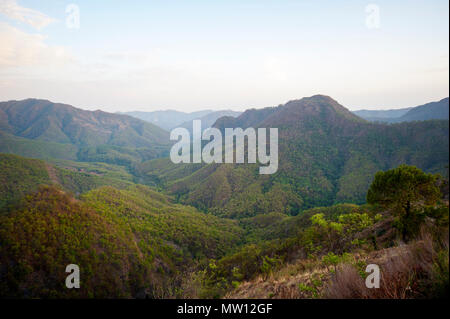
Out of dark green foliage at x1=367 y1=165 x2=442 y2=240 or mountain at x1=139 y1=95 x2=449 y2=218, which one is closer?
dark green foliage at x1=367 y1=165 x2=442 y2=240

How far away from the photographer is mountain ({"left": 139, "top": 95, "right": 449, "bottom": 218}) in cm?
8131

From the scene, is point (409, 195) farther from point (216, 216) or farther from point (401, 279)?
point (216, 216)

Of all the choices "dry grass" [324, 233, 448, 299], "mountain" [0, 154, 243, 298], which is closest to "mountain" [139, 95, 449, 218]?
"mountain" [0, 154, 243, 298]

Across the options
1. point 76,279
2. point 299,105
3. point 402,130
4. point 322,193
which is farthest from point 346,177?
point 76,279

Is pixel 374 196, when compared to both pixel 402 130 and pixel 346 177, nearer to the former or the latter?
pixel 346 177

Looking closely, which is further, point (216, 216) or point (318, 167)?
point (318, 167)

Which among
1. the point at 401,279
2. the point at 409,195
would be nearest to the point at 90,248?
the point at 401,279

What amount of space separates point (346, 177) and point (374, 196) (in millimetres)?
96462

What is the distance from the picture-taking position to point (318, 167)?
105 meters

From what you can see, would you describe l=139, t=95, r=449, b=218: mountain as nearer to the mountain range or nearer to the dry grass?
the mountain range

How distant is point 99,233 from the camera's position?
95.0 feet

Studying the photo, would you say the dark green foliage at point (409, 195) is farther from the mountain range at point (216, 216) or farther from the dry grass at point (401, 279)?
the dry grass at point (401, 279)
